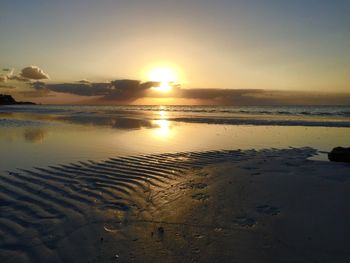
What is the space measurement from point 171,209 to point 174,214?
24cm

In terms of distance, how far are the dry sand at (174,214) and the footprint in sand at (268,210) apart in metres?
0.02

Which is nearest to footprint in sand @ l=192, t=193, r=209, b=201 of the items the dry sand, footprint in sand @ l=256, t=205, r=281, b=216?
the dry sand

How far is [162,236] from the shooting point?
A: 4.32 m

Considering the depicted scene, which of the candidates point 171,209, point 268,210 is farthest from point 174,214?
point 268,210

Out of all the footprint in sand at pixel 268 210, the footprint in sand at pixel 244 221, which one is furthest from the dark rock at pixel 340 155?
the footprint in sand at pixel 244 221

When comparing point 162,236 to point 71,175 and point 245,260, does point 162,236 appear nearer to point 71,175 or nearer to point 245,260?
point 245,260

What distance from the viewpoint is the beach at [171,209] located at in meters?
3.90

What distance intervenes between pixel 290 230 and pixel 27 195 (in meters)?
5.13

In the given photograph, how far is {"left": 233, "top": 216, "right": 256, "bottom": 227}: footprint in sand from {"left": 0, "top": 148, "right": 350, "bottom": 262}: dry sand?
0.05 feet

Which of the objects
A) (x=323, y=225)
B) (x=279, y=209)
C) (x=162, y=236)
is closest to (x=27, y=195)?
(x=162, y=236)

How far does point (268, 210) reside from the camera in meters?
5.27

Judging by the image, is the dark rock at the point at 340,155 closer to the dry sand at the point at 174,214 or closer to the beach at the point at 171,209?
the beach at the point at 171,209

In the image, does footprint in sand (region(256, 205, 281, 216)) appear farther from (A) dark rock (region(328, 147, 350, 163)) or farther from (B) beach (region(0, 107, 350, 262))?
(A) dark rock (region(328, 147, 350, 163))

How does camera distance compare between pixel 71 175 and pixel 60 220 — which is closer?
pixel 60 220
